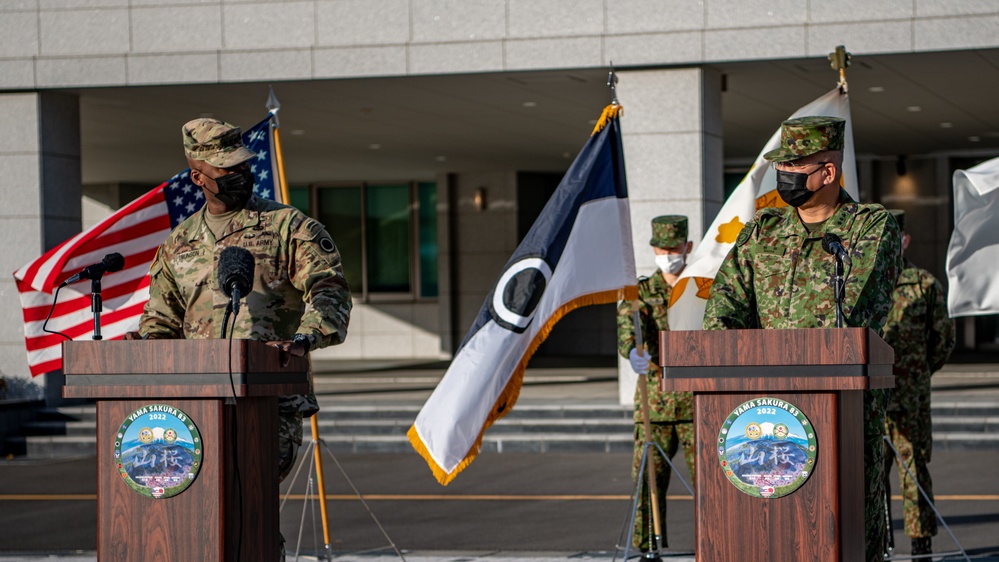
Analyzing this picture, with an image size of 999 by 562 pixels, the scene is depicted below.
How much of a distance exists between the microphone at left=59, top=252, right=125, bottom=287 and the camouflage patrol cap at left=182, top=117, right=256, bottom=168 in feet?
1.57

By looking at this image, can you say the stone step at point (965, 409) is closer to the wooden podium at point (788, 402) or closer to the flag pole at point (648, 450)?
the flag pole at point (648, 450)

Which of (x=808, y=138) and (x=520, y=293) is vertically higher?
(x=808, y=138)

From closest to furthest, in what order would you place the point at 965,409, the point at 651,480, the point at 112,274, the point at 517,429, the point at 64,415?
the point at 651,480 → the point at 112,274 → the point at 965,409 → the point at 517,429 → the point at 64,415

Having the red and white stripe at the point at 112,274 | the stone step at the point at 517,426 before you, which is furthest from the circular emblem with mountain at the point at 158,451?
the stone step at the point at 517,426

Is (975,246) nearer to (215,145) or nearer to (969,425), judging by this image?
(215,145)

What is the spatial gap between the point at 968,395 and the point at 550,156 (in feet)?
32.6

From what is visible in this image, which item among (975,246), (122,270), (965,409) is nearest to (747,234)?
(975,246)

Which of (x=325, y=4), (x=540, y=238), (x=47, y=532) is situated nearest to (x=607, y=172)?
(x=540, y=238)

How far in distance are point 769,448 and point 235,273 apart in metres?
1.69

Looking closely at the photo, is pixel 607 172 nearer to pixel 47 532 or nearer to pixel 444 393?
pixel 444 393

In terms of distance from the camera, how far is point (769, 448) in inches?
159

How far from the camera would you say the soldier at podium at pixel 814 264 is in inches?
182

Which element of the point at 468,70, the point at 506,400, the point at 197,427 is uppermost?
the point at 468,70

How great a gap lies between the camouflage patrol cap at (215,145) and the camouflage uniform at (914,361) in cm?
410
